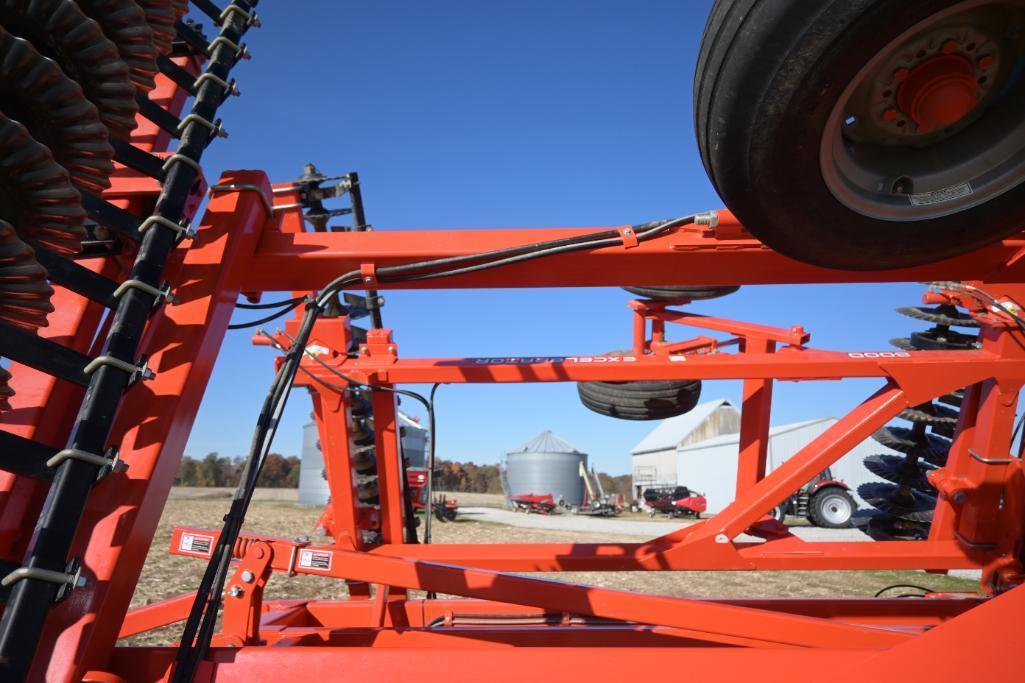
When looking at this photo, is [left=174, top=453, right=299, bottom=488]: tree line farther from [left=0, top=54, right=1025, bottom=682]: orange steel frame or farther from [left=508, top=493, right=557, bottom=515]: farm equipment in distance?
[left=0, top=54, right=1025, bottom=682]: orange steel frame

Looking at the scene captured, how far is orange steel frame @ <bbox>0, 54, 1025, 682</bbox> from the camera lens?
50.9 inches

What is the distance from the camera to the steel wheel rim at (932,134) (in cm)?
146

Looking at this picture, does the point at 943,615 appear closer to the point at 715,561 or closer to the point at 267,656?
the point at 715,561

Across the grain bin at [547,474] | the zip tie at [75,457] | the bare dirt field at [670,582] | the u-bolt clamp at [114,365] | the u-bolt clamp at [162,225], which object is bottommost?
the bare dirt field at [670,582]

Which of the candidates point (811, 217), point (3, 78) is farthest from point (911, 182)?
point (3, 78)

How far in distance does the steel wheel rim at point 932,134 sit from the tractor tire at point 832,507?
16422mm

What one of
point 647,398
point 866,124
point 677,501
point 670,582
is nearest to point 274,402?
point 866,124

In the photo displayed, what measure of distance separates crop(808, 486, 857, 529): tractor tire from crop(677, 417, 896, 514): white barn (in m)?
9.06

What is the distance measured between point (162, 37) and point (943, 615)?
397cm

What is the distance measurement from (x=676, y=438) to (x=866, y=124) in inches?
1593

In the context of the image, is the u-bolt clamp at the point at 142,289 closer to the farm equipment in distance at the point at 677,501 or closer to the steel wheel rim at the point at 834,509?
the steel wheel rim at the point at 834,509

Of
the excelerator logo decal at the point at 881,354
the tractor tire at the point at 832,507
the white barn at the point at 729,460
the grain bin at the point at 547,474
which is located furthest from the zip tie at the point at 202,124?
the grain bin at the point at 547,474

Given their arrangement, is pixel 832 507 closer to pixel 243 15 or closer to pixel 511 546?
pixel 511 546

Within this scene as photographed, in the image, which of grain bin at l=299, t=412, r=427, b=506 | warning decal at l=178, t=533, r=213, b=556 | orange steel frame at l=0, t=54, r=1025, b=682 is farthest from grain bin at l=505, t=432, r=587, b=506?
warning decal at l=178, t=533, r=213, b=556
